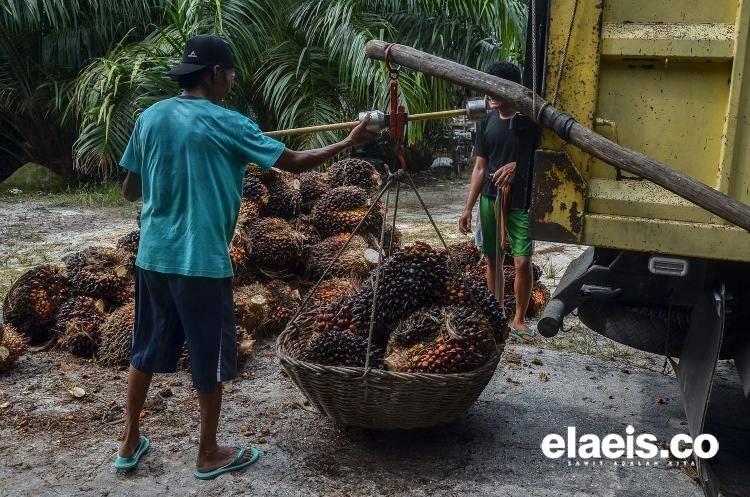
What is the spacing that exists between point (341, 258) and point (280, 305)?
59 cm

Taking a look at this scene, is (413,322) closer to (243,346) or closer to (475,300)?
(475,300)

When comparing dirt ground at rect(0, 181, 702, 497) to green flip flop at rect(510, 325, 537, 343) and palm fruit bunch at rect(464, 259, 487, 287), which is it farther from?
palm fruit bunch at rect(464, 259, 487, 287)

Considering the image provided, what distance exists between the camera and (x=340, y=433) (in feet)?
12.6

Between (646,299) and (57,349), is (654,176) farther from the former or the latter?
(57,349)

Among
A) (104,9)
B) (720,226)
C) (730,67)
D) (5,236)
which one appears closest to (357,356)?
(720,226)

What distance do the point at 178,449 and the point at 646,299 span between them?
2.29 meters

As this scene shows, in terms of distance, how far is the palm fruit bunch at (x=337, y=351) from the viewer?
11.5 ft

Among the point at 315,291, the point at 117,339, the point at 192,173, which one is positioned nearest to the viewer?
the point at 192,173

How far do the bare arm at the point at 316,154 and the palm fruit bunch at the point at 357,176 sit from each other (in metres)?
2.84

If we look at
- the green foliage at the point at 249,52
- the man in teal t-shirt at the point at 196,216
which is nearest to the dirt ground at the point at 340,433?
the man in teal t-shirt at the point at 196,216

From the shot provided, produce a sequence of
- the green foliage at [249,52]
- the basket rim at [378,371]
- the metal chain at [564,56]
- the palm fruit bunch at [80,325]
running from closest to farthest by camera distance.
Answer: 1. the metal chain at [564,56]
2. the basket rim at [378,371]
3. the palm fruit bunch at [80,325]
4. the green foliage at [249,52]

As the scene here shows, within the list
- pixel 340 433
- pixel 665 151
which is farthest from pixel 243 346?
pixel 665 151

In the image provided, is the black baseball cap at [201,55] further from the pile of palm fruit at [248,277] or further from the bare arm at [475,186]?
the bare arm at [475,186]

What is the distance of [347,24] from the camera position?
1018 centimetres
